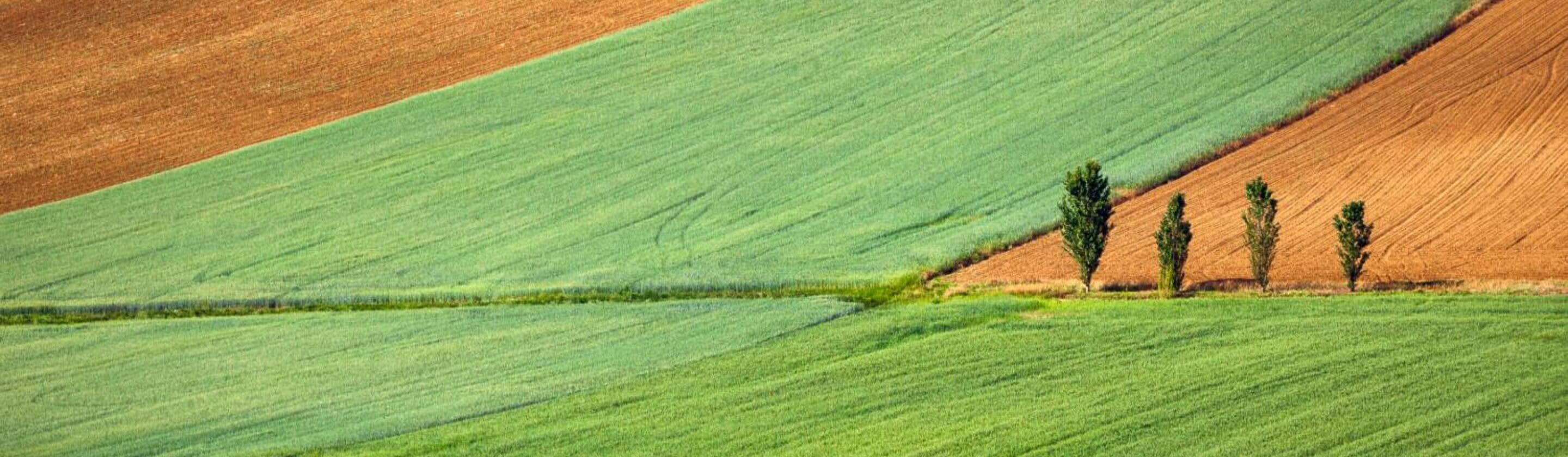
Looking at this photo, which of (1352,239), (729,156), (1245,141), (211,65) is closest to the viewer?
(1352,239)

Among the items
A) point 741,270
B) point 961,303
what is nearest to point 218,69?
point 741,270

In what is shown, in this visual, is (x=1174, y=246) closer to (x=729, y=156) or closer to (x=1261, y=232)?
(x=1261, y=232)

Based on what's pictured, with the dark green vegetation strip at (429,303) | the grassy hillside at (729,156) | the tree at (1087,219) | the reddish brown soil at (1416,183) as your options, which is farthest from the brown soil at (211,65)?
the tree at (1087,219)

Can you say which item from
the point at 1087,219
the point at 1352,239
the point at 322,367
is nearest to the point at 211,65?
the point at 322,367

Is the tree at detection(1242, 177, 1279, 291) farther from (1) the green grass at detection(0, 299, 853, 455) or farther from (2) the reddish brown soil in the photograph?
(1) the green grass at detection(0, 299, 853, 455)

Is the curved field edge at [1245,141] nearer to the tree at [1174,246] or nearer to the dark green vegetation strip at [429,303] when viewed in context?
the dark green vegetation strip at [429,303]

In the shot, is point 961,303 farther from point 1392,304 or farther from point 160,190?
point 160,190
